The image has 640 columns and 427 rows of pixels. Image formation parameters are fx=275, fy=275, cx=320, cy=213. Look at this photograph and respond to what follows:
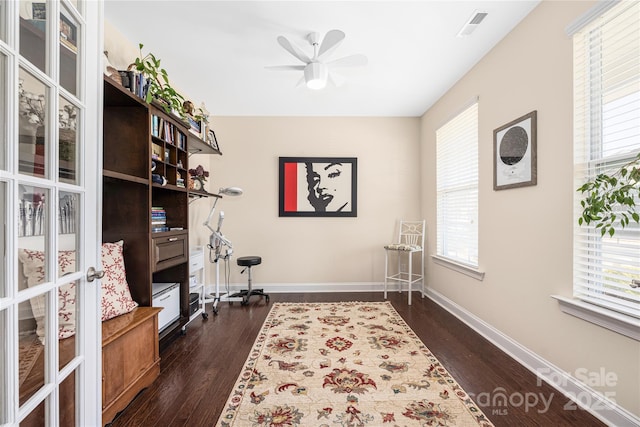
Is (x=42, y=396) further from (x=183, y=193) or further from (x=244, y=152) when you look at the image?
(x=244, y=152)

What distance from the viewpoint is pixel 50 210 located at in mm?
1005

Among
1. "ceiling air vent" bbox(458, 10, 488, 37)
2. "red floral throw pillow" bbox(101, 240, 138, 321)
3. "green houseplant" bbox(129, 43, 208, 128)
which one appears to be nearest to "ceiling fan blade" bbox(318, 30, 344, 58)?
"ceiling air vent" bbox(458, 10, 488, 37)

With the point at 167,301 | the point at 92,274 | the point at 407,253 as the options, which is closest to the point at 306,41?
the point at 92,274

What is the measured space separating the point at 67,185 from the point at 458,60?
3152mm

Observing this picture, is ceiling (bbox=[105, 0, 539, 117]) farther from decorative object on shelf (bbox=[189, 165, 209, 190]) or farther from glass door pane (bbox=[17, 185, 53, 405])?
glass door pane (bbox=[17, 185, 53, 405])

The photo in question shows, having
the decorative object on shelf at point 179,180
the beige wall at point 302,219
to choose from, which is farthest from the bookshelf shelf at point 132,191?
the beige wall at point 302,219

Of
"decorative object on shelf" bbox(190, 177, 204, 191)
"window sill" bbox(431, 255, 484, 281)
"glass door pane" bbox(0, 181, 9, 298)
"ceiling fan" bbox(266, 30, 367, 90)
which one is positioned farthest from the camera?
"decorative object on shelf" bbox(190, 177, 204, 191)

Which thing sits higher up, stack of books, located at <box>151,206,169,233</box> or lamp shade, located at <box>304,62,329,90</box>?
lamp shade, located at <box>304,62,329,90</box>

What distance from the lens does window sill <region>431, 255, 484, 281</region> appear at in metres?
2.67

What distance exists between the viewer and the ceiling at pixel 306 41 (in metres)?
2.02

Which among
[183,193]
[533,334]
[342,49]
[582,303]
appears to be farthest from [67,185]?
[533,334]

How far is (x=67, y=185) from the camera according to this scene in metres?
1.08

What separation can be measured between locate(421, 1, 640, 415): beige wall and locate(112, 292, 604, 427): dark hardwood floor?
247 millimetres

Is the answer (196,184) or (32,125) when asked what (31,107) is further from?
(196,184)
